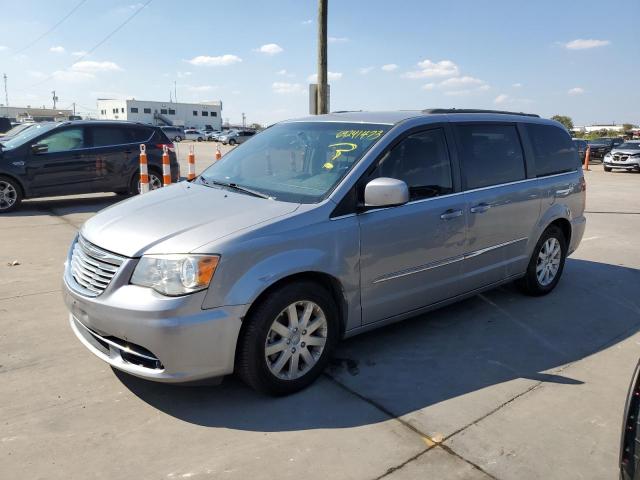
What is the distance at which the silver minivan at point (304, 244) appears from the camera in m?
3.06

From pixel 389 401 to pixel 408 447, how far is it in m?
0.49

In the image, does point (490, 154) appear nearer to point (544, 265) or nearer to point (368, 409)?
point (544, 265)

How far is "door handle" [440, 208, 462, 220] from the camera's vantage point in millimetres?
4186

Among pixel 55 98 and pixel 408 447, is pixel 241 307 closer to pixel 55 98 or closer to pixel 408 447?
pixel 408 447

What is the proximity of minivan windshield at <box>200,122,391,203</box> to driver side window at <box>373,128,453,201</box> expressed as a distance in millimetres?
187

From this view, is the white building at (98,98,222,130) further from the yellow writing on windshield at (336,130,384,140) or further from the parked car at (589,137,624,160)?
the yellow writing on windshield at (336,130,384,140)

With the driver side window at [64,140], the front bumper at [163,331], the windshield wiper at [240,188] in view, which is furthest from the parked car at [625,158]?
the front bumper at [163,331]

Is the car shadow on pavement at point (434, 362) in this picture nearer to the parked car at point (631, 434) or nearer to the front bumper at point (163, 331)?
the front bumper at point (163, 331)

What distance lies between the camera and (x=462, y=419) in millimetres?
3254

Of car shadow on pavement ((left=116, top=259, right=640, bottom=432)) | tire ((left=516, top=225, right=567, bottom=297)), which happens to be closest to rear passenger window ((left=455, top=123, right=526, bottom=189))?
A: tire ((left=516, top=225, right=567, bottom=297))

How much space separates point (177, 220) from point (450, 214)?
6.79 feet

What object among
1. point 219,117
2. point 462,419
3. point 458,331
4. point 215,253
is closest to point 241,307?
point 215,253

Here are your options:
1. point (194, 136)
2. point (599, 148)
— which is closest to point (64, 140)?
point (599, 148)

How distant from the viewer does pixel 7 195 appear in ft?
32.6
